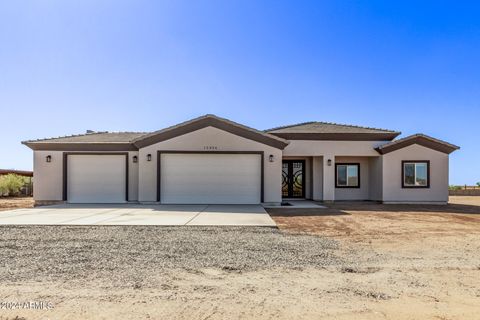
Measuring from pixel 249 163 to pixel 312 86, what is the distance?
7.10 m

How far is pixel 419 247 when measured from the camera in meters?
6.48

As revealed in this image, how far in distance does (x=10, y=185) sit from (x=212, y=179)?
16.6 metres

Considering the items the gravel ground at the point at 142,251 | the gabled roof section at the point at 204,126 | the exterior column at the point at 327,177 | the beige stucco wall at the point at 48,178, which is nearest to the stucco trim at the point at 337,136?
the exterior column at the point at 327,177

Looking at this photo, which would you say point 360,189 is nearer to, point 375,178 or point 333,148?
point 375,178

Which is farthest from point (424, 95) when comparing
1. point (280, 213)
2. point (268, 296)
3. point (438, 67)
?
point (268, 296)

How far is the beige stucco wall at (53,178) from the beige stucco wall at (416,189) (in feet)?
42.3

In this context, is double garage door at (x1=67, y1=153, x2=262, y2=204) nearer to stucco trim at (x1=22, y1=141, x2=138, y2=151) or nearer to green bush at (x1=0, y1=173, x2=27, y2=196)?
stucco trim at (x1=22, y1=141, x2=138, y2=151)

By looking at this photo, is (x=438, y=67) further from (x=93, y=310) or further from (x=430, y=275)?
(x=93, y=310)

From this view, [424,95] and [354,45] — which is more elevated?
[354,45]

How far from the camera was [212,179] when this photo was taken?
14742 mm

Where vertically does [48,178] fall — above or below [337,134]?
below

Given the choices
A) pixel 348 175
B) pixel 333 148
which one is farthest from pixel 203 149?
pixel 348 175

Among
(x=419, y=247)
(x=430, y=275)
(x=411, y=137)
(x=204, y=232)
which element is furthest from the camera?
(x=411, y=137)

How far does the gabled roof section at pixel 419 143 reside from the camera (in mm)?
15781
